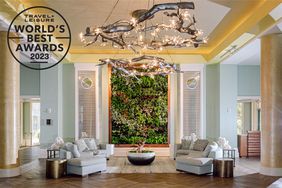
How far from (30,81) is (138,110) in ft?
13.4

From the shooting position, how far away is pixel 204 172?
7555 mm

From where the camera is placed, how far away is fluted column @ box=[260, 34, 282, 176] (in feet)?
24.0

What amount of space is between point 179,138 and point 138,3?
19.5ft

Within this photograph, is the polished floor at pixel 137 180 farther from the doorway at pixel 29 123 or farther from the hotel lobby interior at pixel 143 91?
the doorway at pixel 29 123

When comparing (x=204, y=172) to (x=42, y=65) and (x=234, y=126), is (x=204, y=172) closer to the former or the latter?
(x=234, y=126)

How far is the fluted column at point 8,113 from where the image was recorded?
7.21 m

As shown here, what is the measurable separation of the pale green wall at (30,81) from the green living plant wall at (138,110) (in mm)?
Result: 2757

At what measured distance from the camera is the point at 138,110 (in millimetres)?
11359

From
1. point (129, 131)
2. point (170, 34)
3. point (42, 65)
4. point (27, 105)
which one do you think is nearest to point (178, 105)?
point (129, 131)

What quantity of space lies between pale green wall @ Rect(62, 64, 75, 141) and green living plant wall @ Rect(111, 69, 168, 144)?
142cm

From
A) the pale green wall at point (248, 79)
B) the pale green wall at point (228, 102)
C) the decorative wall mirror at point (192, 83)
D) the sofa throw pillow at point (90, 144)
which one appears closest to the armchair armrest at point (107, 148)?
the sofa throw pillow at point (90, 144)

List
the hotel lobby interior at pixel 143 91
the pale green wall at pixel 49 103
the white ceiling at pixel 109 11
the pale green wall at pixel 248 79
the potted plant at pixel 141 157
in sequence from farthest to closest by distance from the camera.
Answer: the pale green wall at pixel 248 79, the pale green wall at pixel 49 103, the potted plant at pixel 141 157, the hotel lobby interior at pixel 143 91, the white ceiling at pixel 109 11

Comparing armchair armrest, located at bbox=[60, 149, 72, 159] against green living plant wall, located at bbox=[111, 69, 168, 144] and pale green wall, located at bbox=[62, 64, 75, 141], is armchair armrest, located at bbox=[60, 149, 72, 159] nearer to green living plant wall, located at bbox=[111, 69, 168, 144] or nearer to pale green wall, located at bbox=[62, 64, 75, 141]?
pale green wall, located at bbox=[62, 64, 75, 141]

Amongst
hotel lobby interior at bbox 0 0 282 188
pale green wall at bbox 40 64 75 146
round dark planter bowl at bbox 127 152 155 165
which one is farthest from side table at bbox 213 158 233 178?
pale green wall at bbox 40 64 75 146
